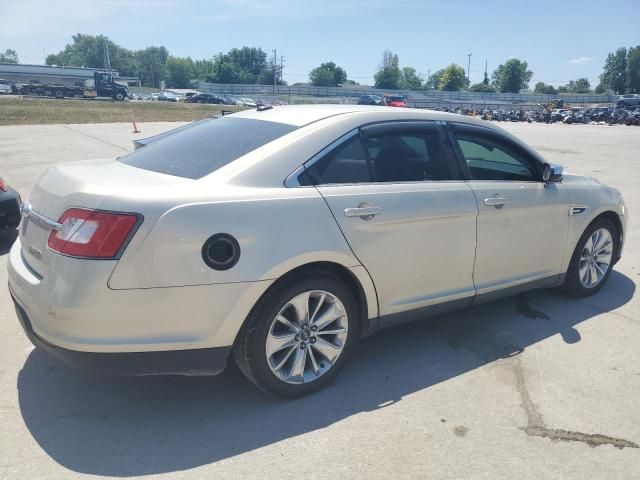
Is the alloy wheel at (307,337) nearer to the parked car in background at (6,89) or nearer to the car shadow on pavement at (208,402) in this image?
the car shadow on pavement at (208,402)

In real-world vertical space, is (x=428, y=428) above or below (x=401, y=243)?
below

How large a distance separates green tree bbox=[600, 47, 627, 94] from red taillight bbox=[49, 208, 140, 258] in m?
160

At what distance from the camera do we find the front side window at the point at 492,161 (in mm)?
3920

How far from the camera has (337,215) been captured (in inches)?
120

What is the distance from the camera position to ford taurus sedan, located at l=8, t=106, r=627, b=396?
2.55 m

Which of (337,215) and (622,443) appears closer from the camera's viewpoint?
(622,443)

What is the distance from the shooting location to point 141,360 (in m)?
2.63

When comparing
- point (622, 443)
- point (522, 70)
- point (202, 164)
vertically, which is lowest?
point (622, 443)

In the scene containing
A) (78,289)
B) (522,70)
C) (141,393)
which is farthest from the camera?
(522,70)

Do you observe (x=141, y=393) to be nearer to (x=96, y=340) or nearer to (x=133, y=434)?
(x=133, y=434)

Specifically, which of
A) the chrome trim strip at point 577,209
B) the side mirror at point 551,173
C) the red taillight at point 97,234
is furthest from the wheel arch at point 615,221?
the red taillight at point 97,234

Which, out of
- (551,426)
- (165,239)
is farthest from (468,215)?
(165,239)

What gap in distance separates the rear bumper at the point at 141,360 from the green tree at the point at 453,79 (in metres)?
149

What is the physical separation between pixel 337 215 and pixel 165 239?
98cm
